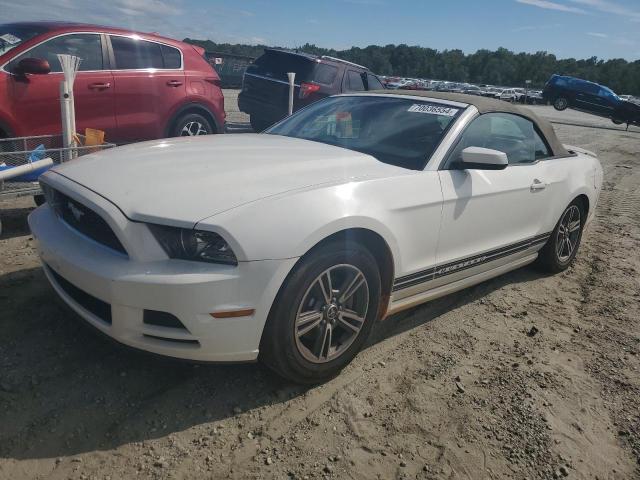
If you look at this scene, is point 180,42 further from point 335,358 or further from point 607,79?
point 607,79

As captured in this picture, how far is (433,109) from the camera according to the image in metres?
3.54

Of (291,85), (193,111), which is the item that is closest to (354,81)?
(291,85)

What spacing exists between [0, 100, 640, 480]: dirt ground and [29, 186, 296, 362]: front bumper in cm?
19

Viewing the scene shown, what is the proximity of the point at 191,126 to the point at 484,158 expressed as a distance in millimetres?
4666

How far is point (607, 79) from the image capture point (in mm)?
98938

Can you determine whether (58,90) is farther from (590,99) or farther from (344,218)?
(590,99)

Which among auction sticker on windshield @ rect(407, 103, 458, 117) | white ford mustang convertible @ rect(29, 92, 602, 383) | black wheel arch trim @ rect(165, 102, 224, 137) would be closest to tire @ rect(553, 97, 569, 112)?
black wheel arch trim @ rect(165, 102, 224, 137)

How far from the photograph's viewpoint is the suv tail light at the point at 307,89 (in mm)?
9898

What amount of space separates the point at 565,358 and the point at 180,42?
5.94m

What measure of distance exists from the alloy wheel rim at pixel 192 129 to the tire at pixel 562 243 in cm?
450

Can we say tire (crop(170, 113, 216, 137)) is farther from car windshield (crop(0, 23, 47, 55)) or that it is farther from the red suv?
car windshield (crop(0, 23, 47, 55))

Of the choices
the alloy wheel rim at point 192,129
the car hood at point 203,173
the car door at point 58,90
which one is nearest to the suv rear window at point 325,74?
the alloy wheel rim at point 192,129

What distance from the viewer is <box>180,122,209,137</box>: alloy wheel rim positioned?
21.8ft

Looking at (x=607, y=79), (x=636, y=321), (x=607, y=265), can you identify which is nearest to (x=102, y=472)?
(x=636, y=321)
